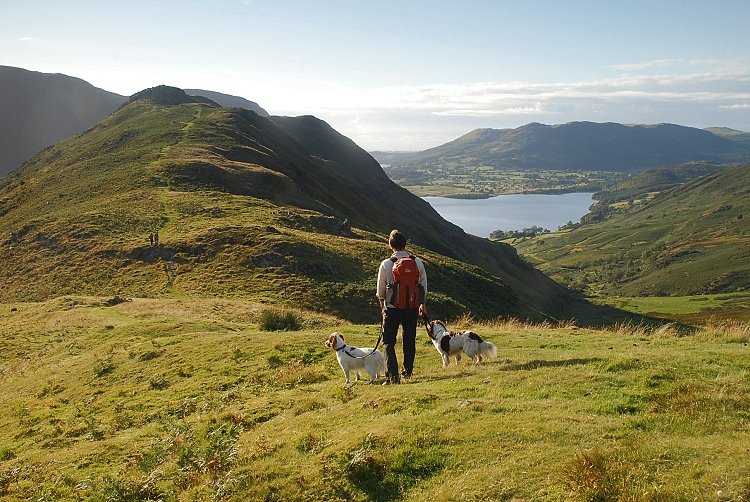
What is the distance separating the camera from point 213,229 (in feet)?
170

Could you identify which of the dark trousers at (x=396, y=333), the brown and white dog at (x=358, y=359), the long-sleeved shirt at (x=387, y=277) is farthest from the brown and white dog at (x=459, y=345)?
the long-sleeved shirt at (x=387, y=277)

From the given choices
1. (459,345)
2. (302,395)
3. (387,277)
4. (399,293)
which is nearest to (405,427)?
(399,293)

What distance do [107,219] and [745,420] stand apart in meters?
61.8

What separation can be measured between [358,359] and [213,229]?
4140 cm

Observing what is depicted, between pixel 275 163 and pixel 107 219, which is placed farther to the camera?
pixel 275 163

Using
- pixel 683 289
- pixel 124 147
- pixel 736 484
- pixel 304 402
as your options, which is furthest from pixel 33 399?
pixel 683 289

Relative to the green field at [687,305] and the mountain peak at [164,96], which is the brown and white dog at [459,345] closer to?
the green field at [687,305]

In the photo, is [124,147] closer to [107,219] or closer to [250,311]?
[107,219]

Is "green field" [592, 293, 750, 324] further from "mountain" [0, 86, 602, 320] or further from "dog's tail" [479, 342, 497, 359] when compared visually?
"dog's tail" [479, 342, 497, 359]

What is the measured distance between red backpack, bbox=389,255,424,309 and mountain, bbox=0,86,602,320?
26.7m

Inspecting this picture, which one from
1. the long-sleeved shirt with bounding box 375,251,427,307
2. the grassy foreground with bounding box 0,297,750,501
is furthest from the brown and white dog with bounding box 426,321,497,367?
the long-sleeved shirt with bounding box 375,251,427,307

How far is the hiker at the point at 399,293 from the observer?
40.3ft

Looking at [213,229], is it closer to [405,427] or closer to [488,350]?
[488,350]

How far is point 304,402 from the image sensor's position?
41.0 feet
